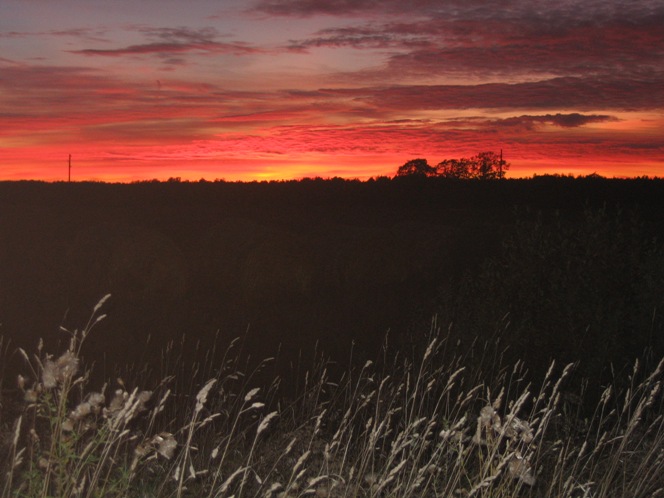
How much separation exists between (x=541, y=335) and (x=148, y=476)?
5.70 meters

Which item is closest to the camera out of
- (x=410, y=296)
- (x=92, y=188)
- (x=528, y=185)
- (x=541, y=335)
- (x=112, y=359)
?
(x=541, y=335)

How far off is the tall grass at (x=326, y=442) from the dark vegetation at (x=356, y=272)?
2.61 feet

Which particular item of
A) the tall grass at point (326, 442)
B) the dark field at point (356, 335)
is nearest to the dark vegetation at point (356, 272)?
the dark field at point (356, 335)

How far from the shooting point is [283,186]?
76.8 ft

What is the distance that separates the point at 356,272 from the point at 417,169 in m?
11.0

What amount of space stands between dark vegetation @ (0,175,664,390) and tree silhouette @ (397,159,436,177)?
5.82 feet

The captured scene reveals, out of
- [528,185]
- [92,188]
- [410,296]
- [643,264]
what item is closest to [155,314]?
[410,296]

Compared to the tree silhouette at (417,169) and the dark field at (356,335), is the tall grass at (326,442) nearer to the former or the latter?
the dark field at (356,335)

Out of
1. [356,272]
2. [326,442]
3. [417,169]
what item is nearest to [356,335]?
[356,272]

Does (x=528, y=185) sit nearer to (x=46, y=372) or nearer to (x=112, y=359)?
(x=112, y=359)

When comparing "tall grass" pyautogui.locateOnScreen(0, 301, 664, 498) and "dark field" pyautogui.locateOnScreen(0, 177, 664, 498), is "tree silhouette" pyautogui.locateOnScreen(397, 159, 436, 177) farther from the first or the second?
"tall grass" pyautogui.locateOnScreen(0, 301, 664, 498)

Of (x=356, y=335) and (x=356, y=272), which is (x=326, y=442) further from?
(x=356, y=272)

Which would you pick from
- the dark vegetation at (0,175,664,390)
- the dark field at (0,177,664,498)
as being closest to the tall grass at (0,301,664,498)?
the dark field at (0,177,664,498)

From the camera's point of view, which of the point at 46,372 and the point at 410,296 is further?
the point at 410,296
